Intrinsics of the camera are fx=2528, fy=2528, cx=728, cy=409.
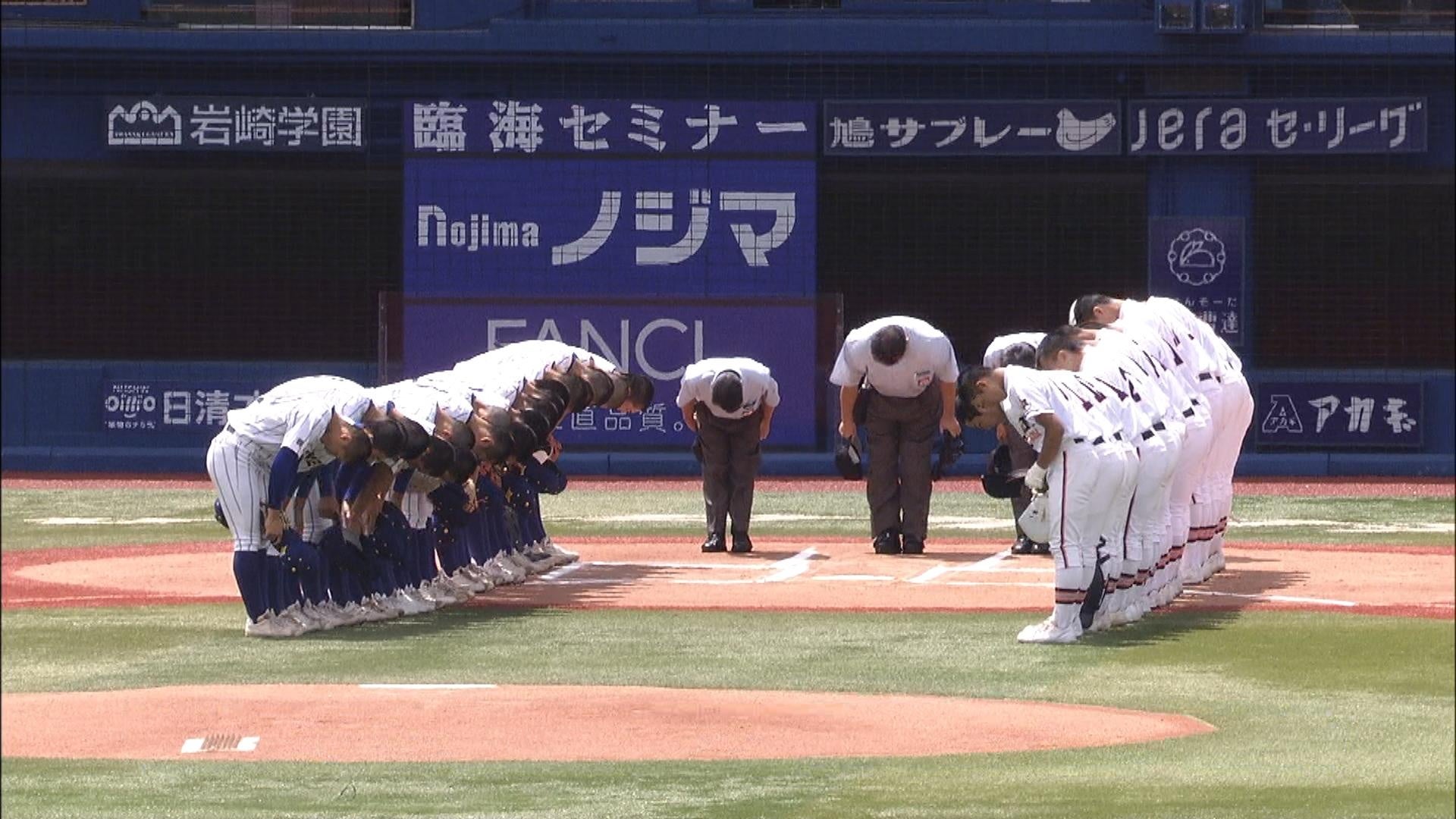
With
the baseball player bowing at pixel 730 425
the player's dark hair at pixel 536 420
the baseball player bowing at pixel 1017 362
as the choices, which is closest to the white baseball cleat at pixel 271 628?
the player's dark hair at pixel 536 420

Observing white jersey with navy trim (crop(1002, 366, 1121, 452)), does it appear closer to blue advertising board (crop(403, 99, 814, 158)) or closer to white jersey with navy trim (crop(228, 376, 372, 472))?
white jersey with navy trim (crop(228, 376, 372, 472))

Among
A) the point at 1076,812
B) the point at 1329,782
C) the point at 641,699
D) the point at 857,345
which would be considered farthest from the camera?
the point at 857,345

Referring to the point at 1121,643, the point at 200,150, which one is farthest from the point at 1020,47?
the point at 1121,643

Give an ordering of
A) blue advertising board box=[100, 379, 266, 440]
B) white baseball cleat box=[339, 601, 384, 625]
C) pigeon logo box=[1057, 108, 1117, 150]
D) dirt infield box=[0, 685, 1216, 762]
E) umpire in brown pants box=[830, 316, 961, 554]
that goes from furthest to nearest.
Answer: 1. blue advertising board box=[100, 379, 266, 440]
2. pigeon logo box=[1057, 108, 1117, 150]
3. umpire in brown pants box=[830, 316, 961, 554]
4. white baseball cleat box=[339, 601, 384, 625]
5. dirt infield box=[0, 685, 1216, 762]

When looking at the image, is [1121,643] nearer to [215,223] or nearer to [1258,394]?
[1258,394]

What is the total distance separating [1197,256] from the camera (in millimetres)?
23594

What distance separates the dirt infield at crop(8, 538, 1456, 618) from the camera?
41.9ft

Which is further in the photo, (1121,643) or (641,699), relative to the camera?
(1121,643)

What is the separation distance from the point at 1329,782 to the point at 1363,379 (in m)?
17.0

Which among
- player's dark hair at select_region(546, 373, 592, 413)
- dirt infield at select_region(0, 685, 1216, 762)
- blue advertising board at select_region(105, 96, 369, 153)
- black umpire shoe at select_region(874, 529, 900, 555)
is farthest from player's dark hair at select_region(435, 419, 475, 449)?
blue advertising board at select_region(105, 96, 369, 153)

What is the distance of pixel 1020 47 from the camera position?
77.0ft

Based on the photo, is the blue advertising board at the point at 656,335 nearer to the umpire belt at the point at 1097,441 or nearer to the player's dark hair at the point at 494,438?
the player's dark hair at the point at 494,438

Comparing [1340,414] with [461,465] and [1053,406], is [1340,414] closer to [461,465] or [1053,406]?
[461,465]

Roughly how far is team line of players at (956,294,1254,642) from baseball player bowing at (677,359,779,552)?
2717 millimetres
